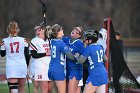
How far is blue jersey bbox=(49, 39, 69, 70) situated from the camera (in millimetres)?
14711

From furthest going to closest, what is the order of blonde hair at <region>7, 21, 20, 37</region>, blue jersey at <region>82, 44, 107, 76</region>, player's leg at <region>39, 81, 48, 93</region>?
player's leg at <region>39, 81, 48, 93</region> → blonde hair at <region>7, 21, 20, 37</region> → blue jersey at <region>82, 44, 107, 76</region>

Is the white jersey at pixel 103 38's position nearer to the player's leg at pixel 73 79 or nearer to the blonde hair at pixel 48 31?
the blonde hair at pixel 48 31

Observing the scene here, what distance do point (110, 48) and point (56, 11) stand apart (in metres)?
47.4

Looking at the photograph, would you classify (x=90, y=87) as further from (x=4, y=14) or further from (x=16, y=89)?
(x=4, y=14)

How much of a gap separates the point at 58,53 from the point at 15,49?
4.56ft

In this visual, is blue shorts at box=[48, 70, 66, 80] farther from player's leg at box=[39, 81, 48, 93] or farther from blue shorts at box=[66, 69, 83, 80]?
player's leg at box=[39, 81, 48, 93]

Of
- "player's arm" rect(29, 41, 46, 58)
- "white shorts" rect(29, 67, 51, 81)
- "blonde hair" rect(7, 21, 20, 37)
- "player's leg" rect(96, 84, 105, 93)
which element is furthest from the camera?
"player's arm" rect(29, 41, 46, 58)

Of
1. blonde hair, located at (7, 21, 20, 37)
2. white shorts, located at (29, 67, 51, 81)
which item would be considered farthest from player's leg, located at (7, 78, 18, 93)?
blonde hair, located at (7, 21, 20, 37)

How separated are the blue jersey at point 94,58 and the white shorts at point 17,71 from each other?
2.31 meters

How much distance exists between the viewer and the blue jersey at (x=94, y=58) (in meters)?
13.9

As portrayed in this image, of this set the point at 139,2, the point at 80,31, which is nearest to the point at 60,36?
the point at 80,31

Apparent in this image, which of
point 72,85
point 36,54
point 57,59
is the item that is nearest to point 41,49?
point 36,54

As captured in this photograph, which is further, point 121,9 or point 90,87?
point 121,9

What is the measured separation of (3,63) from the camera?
2611 cm
